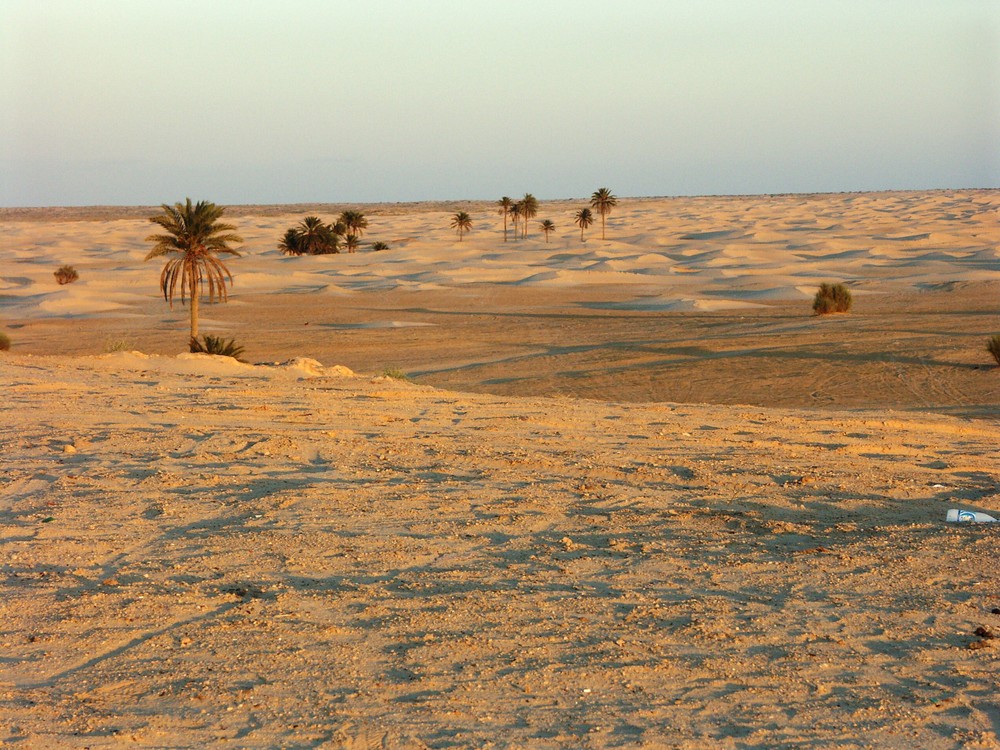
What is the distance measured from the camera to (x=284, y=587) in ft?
21.8

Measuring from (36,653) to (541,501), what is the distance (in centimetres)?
406

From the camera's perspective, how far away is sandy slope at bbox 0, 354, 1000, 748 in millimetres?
4988

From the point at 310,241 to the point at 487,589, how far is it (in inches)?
2806

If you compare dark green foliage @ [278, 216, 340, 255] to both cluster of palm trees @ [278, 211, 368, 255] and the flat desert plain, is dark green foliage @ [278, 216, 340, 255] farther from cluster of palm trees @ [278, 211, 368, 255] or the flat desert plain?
the flat desert plain

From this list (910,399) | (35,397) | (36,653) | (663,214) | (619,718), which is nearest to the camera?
(619,718)

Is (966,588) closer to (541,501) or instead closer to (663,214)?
(541,501)

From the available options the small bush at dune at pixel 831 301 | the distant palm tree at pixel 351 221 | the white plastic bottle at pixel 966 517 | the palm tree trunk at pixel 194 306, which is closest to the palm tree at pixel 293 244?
the distant palm tree at pixel 351 221

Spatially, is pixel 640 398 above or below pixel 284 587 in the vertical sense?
below

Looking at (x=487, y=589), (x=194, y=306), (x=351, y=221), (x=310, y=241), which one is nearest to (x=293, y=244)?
(x=310, y=241)

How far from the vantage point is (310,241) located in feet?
249

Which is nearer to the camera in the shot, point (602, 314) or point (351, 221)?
point (602, 314)

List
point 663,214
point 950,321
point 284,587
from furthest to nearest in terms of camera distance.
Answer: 1. point 663,214
2. point 950,321
3. point 284,587

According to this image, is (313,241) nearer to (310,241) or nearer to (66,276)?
(310,241)

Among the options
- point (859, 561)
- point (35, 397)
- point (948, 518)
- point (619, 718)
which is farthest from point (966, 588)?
point (35, 397)
